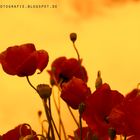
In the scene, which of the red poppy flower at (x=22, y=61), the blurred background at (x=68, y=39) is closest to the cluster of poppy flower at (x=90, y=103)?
the red poppy flower at (x=22, y=61)

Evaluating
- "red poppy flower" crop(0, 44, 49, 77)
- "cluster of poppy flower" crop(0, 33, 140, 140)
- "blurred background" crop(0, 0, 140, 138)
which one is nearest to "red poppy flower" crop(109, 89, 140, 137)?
"cluster of poppy flower" crop(0, 33, 140, 140)

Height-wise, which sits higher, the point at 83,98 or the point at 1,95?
the point at 83,98

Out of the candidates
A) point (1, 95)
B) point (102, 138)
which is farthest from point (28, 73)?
point (1, 95)

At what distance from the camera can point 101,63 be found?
3.55 ft

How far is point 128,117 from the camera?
520 mm

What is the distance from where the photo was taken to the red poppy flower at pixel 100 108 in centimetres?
57

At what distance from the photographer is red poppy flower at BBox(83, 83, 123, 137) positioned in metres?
0.57

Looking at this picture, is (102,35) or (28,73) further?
(102,35)

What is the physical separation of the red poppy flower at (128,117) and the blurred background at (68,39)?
52 cm

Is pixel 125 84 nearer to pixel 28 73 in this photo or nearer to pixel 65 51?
pixel 65 51

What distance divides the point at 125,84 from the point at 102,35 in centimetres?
15

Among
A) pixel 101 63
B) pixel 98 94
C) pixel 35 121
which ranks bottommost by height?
pixel 35 121

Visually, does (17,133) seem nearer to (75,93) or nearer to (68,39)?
(75,93)

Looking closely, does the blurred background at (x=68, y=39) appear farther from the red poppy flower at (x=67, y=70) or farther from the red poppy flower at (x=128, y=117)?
the red poppy flower at (x=128, y=117)
